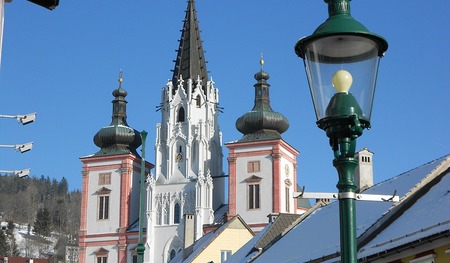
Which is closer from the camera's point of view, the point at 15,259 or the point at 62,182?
the point at 15,259

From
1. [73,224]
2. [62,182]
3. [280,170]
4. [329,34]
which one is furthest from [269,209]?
[62,182]

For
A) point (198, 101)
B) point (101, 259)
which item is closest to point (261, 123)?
point (198, 101)

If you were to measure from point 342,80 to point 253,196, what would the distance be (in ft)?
215

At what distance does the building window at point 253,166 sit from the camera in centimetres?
7294

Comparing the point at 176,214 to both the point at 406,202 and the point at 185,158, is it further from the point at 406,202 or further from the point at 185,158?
the point at 406,202

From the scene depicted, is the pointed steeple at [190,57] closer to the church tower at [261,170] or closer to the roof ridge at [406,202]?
the church tower at [261,170]

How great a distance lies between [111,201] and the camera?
7775 centimetres

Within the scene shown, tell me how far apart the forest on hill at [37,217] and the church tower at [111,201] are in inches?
2255

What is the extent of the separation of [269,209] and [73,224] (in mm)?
104197

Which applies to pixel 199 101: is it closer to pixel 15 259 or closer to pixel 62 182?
pixel 15 259

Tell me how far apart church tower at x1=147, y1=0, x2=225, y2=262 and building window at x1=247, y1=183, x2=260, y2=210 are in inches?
132

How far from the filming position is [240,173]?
240ft

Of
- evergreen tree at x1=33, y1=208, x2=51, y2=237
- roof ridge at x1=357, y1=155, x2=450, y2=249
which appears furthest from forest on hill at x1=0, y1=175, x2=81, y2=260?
roof ridge at x1=357, y1=155, x2=450, y2=249

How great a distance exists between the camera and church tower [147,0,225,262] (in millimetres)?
73312
